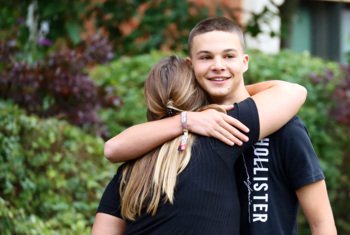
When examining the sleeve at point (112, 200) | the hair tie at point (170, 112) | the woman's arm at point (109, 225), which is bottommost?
the woman's arm at point (109, 225)

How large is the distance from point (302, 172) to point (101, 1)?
5052mm

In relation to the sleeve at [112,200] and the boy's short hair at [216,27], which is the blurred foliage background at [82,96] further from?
the boy's short hair at [216,27]

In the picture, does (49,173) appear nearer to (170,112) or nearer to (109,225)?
(109,225)

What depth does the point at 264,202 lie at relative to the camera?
354 cm

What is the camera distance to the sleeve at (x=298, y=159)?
3.51 meters

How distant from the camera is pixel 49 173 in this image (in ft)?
18.8

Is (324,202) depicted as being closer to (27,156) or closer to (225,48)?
(225,48)

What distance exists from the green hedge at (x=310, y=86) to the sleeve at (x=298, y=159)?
4182 mm

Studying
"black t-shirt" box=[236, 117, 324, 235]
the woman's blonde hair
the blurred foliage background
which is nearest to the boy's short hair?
the woman's blonde hair

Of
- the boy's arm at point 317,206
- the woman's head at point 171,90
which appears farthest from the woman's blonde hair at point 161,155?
the boy's arm at point 317,206

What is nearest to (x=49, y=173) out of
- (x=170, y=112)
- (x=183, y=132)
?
(x=170, y=112)

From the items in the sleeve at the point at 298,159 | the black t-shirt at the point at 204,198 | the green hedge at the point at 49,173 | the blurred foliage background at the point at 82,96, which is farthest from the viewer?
the blurred foliage background at the point at 82,96

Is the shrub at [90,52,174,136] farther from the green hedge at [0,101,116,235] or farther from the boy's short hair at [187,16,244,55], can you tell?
the boy's short hair at [187,16,244,55]

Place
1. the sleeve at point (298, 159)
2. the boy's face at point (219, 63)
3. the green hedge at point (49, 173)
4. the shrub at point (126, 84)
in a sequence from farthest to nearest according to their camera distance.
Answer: the shrub at point (126, 84)
the green hedge at point (49, 173)
the boy's face at point (219, 63)
the sleeve at point (298, 159)
